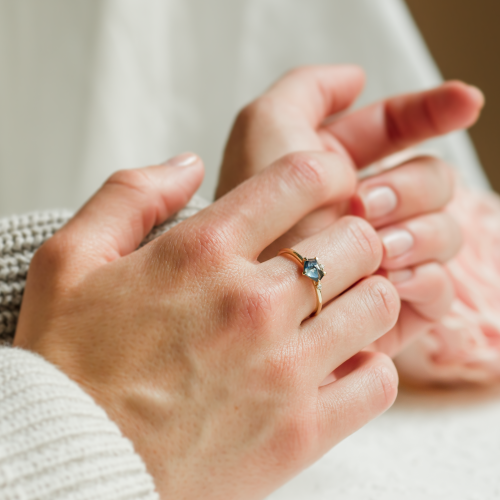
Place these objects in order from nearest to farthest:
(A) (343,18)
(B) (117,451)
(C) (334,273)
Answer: (B) (117,451) < (C) (334,273) < (A) (343,18)

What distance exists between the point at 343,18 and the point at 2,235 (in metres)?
0.80

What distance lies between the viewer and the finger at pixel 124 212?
0.48 meters

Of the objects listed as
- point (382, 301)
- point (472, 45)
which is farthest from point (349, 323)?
Answer: point (472, 45)

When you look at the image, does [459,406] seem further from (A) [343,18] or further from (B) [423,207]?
(A) [343,18]

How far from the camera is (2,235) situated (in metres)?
0.53

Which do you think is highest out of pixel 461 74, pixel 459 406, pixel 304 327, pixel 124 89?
pixel 124 89

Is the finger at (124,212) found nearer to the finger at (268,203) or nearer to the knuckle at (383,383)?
the finger at (268,203)

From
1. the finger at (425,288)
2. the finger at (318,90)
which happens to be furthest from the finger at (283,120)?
the finger at (425,288)

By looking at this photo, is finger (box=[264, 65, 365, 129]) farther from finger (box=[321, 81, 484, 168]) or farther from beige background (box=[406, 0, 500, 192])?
beige background (box=[406, 0, 500, 192])

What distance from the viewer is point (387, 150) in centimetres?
79

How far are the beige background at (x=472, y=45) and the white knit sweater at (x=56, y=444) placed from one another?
142 centimetres

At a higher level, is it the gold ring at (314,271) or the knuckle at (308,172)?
the knuckle at (308,172)

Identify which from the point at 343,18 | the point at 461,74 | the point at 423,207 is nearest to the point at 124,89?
the point at 343,18

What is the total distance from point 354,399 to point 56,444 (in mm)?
251
